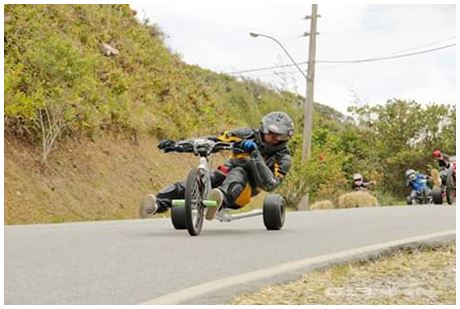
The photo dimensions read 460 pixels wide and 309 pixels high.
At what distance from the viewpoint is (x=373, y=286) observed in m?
6.79

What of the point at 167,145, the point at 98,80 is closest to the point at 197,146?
the point at 167,145

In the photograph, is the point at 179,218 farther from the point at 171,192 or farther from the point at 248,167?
the point at 248,167

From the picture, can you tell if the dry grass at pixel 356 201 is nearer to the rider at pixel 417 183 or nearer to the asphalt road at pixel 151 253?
the rider at pixel 417 183

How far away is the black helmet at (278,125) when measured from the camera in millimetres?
10695

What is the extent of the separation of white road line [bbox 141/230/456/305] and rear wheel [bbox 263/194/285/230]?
77.3 inches

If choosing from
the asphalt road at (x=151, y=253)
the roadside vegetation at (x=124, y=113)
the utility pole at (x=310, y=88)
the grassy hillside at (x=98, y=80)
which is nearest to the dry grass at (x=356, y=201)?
the roadside vegetation at (x=124, y=113)

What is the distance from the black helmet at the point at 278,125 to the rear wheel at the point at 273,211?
0.87 metres

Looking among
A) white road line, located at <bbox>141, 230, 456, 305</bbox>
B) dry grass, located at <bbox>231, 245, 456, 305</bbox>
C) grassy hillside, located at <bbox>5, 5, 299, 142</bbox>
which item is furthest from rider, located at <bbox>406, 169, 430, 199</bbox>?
dry grass, located at <bbox>231, 245, 456, 305</bbox>

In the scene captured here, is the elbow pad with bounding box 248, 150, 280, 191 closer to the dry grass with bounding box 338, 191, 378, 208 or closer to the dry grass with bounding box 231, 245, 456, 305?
the dry grass with bounding box 231, 245, 456, 305

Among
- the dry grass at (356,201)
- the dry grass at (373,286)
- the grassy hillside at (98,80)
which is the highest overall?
the grassy hillside at (98,80)

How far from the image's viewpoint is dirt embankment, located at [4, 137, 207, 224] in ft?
61.2

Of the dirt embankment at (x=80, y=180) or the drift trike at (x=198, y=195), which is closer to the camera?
the drift trike at (x=198, y=195)

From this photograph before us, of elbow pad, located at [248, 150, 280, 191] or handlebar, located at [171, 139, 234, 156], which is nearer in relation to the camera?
handlebar, located at [171, 139, 234, 156]

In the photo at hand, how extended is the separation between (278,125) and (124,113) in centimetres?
1441
